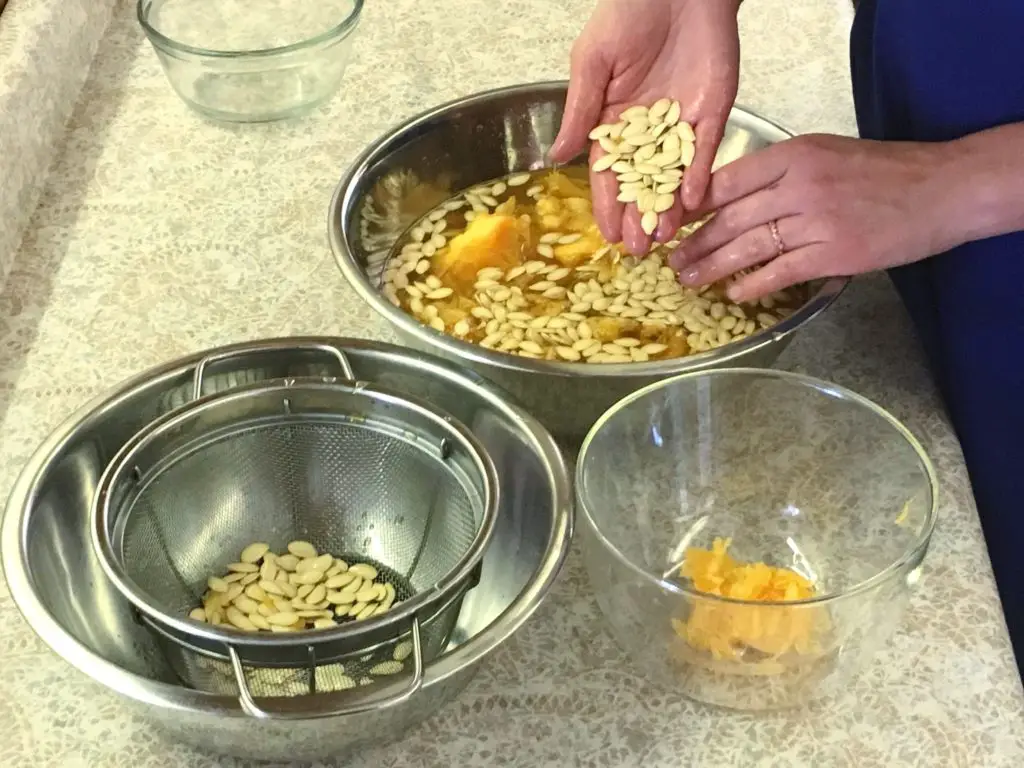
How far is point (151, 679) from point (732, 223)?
53cm

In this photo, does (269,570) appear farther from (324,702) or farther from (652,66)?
(652,66)

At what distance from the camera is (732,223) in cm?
87

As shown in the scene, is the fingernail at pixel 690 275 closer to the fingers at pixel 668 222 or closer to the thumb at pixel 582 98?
the fingers at pixel 668 222

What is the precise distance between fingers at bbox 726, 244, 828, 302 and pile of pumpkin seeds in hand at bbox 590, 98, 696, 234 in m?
0.09

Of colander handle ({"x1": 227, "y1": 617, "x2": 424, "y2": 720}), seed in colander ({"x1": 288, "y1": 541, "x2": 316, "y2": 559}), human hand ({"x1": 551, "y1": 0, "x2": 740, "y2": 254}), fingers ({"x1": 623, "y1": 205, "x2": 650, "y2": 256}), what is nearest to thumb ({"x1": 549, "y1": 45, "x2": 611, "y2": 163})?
human hand ({"x1": 551, "y1": 0, "x2": 740, "y2": 254})

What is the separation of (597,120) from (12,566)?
63 cm

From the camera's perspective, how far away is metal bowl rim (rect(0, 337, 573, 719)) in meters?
0.58

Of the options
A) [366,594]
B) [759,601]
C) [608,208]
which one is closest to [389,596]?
[366,594]

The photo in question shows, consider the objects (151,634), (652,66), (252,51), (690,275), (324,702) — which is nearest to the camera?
(324,702)

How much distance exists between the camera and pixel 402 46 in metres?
1.37

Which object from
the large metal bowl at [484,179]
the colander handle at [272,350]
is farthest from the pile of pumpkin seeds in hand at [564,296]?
the colander handle at [272,350]

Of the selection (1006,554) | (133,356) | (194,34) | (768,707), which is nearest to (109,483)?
(133,356)

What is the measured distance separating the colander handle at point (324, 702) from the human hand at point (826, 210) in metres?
0.44

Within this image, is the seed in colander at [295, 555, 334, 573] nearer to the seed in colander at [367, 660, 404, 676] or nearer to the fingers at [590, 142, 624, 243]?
the seed in colander at [367, 660, 404, 676]
